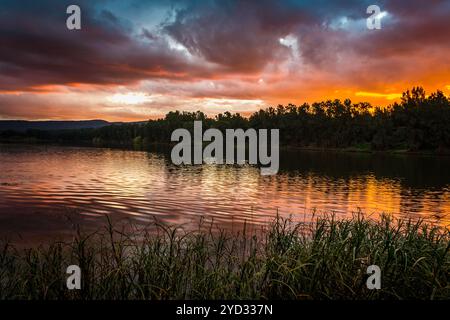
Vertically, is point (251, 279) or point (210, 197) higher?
point (251, 279)

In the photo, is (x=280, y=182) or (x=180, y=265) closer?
(x=180, y=265)

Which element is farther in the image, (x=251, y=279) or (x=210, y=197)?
(x=210, y=197)

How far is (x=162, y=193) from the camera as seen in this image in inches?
1604

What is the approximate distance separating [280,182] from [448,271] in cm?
4267

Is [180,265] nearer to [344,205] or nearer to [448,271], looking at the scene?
[448,271]

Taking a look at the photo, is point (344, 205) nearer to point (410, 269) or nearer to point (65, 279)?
point (410, 269)

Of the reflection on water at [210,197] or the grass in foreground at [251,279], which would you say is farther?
the reflection on water at [210,197]

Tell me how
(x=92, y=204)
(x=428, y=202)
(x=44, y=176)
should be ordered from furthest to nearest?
1. (x=44, y=176)
2. (x=428, y=202)
3. (x=92, y=204)

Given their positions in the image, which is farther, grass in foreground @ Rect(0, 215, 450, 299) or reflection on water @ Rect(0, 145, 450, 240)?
reflection on water @ Rect(0, 145, 450, 240)

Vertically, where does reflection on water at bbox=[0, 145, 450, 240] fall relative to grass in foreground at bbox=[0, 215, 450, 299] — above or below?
below

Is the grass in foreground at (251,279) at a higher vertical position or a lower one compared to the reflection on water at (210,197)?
higher

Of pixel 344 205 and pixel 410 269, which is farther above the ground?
pixel 410 269

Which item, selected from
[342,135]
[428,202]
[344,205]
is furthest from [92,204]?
[342,135]
